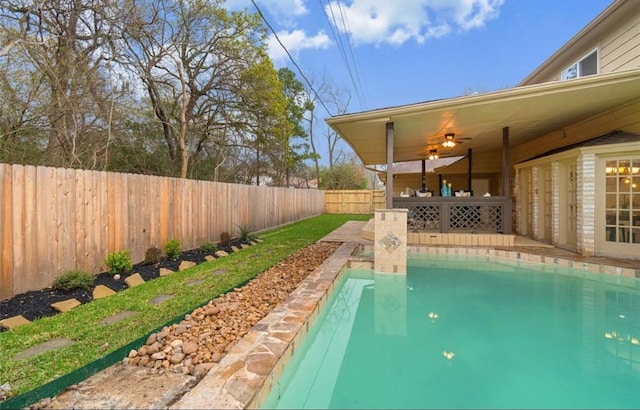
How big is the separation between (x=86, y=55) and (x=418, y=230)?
9.20m

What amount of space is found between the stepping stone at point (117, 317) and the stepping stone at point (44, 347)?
426 millimetres

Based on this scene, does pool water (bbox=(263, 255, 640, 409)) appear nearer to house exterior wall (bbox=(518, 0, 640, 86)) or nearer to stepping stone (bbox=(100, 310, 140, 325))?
stepping stone (bbox=(100, 310, 140, 325))

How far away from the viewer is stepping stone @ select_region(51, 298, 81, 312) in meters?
3.65

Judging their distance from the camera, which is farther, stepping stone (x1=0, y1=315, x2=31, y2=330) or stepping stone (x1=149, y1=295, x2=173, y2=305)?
stepping stone (x1=149, y1=295, x2=173, y2=305)

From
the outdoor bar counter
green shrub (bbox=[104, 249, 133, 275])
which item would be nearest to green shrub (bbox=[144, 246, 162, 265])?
green shrub (bbox=[104, 249, 133, 275])

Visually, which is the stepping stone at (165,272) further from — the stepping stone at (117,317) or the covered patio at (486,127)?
the covered patio at (486,127)

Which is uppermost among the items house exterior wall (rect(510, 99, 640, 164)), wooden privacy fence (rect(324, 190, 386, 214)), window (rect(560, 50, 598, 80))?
window (rect(560, 50, 598, 80))

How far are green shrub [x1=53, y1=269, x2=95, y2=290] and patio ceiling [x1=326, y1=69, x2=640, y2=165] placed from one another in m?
4.90

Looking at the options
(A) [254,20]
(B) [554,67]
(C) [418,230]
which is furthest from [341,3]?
(C) [418,230]

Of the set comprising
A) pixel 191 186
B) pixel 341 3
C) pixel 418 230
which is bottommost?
pixel 418 230

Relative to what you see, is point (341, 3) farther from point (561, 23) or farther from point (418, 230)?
point (561, 23)

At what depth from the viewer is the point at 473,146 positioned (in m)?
11.1

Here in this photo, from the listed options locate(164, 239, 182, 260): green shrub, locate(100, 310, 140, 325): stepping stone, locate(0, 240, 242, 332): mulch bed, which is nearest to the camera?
locate(100, 310, 140, 325): stepping stone

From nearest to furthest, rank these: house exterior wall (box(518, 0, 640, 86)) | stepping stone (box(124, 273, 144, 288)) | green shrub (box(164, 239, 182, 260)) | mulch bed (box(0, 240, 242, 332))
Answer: mulch bed (box(0, 240, 242, 332)) → stepping stone (box(124, 273, 144, 288)) → house exterior wall (box(518, 0, 640, 86)) → green shrub (box(164, 239, 182, 260))
